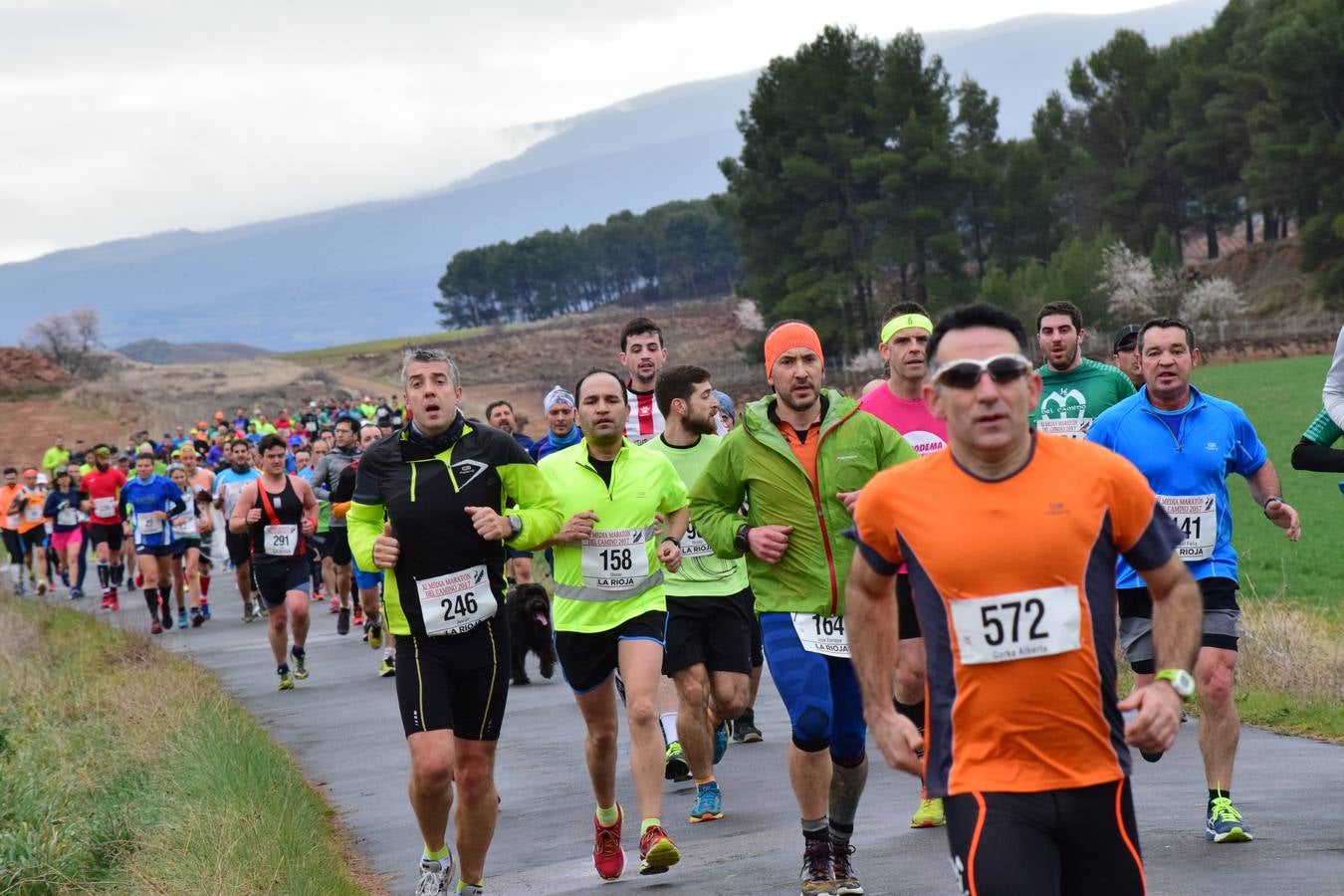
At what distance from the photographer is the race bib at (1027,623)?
4.39 m

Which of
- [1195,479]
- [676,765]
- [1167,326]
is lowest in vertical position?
[676,765]

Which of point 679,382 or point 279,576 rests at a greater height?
point 679,382

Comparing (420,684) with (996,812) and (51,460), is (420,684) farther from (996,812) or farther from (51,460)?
(51,460)

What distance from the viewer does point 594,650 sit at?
27.9 ft

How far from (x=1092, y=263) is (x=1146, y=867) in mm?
72812

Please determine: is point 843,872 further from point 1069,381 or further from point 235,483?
point 235,483

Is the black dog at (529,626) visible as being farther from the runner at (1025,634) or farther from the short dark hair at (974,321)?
the runner at (1025,634)

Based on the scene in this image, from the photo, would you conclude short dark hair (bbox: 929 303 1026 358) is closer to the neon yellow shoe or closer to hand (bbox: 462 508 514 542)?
hand (bbox: 462 508 514 542)

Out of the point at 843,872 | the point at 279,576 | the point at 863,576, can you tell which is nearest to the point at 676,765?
the point at 843,872

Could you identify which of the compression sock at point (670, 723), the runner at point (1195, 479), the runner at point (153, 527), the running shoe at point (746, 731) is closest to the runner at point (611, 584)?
the compression sock at point (670, 723)

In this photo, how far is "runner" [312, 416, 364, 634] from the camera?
18.1m

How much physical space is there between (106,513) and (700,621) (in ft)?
62.1

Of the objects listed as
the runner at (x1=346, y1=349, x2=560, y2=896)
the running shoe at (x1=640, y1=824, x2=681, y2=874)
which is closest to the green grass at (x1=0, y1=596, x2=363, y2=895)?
the runner at (x1=346, y1=349, x2=560, y2=896)

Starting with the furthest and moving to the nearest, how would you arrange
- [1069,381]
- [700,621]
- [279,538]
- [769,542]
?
[279,538], [1069,381], [700,621], [769,542]
